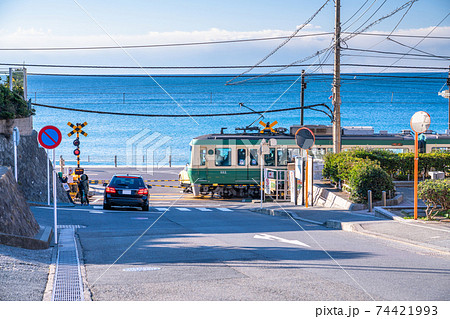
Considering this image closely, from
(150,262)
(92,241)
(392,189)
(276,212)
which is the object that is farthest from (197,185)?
(150,262)

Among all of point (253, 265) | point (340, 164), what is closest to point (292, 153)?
point (340, 164)

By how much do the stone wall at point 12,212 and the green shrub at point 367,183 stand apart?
36.1 ft

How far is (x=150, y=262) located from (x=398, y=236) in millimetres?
6295

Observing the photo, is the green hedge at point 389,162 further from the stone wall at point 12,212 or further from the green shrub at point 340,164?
the stone wall at point 12,212

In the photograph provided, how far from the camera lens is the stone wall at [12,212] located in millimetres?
10930

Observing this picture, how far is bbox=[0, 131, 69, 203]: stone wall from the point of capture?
23281mm

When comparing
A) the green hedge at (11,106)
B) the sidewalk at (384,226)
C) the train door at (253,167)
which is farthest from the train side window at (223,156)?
the sidewalk at (384,226)

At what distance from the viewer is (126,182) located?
2194 cm

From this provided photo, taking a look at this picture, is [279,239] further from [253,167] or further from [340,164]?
[253,167]

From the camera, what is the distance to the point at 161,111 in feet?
466

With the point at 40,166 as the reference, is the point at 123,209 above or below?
below

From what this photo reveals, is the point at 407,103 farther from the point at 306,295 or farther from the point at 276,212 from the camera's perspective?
the point at 306,295

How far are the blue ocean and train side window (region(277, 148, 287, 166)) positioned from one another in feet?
139

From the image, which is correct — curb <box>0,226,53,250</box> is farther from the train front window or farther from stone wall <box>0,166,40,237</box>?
the train front window
